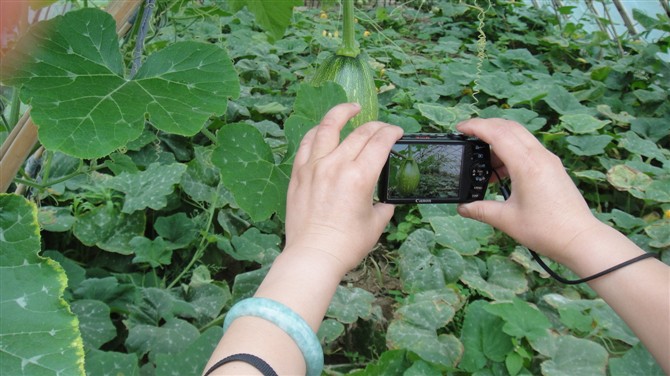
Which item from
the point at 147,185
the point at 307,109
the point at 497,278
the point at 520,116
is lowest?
the point at 497,278

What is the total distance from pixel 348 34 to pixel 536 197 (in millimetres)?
369

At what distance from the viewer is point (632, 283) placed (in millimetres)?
755

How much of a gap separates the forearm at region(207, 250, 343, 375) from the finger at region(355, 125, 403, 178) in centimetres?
12

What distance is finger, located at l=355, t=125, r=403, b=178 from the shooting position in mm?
725

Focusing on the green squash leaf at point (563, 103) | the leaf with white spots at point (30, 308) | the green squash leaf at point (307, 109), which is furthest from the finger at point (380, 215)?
the green squash leaf at point (563, 103)

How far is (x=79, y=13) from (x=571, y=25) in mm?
4207


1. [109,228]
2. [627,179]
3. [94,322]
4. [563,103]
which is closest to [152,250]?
[109,228]

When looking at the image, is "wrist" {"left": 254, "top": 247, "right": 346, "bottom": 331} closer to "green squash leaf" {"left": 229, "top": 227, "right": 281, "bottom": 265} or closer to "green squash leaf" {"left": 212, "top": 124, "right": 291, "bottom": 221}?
"green squash leaf" {"left": 212, "top": 124, "right": 291, "bottom": 221}

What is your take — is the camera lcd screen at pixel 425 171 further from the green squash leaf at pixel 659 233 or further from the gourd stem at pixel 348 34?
the green squash leaf at pixel 659 233

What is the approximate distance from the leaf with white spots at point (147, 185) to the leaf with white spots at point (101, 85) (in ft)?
2.81

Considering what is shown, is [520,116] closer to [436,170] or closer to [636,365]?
[636,365]

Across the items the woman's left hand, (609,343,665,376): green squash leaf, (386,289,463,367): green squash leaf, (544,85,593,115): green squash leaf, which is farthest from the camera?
(544,85,593,115): green squash leaf

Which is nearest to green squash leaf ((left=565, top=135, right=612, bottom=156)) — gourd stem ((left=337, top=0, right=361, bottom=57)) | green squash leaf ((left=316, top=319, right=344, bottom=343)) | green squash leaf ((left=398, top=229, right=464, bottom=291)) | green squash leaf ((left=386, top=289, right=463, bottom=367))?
green squash leaf ((left=398, top=229, right=464, bottom=291))

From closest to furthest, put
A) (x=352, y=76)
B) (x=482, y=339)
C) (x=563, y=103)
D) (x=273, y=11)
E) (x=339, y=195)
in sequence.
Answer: (x=339, y=195) < (x=352, y=76) < (x=273, y=11) < (x=482, y=339) < (x=563, y=103)
